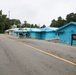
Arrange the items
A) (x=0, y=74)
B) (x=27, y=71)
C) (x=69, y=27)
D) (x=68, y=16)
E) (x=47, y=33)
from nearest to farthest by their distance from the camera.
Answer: (x=0, y=74) → (x=27, y=71) → (x=69, y=27) → (x=47, y=33) → (x=68, y=16)

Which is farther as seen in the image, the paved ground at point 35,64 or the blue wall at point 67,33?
the blue wall at point 67,33

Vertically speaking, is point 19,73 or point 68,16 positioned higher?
point 68,16

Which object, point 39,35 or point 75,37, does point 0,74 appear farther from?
point 39,35

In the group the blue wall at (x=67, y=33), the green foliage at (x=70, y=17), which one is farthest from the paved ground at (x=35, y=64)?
the green foliage at (x=70, y=17)

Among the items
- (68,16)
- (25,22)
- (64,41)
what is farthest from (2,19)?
(64,41)

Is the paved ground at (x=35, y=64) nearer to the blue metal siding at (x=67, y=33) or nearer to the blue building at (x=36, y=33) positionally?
the blue metal siding at (x=67, y=33)

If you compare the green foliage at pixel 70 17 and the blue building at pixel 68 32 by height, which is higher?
the green foliage at pixel 70 17

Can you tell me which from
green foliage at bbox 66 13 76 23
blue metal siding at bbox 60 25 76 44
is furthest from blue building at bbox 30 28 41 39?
green foliage at bbox 66 13 76 23

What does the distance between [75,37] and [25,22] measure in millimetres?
135502

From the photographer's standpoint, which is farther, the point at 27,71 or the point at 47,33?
the point at 47,33

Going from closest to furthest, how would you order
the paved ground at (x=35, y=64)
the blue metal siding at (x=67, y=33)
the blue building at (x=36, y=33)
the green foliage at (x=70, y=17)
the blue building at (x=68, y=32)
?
the paved ground at (x=35, y=64), the blue building at (x=68, y=32), the blue metal siding at (x=67, y=33), the blue building at (x=36, y=33), the green foliage at (x=70, y=17)

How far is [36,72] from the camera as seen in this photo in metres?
8.65

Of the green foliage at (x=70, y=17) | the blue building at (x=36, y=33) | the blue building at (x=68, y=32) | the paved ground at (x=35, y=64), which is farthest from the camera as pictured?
the green foliage at (x=70, y=17)

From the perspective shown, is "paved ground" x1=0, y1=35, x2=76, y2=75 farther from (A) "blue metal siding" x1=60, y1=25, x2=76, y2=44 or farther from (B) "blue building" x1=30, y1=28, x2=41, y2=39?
(B) "blue building" x1=30, y1=28, x2=41, y2=39
